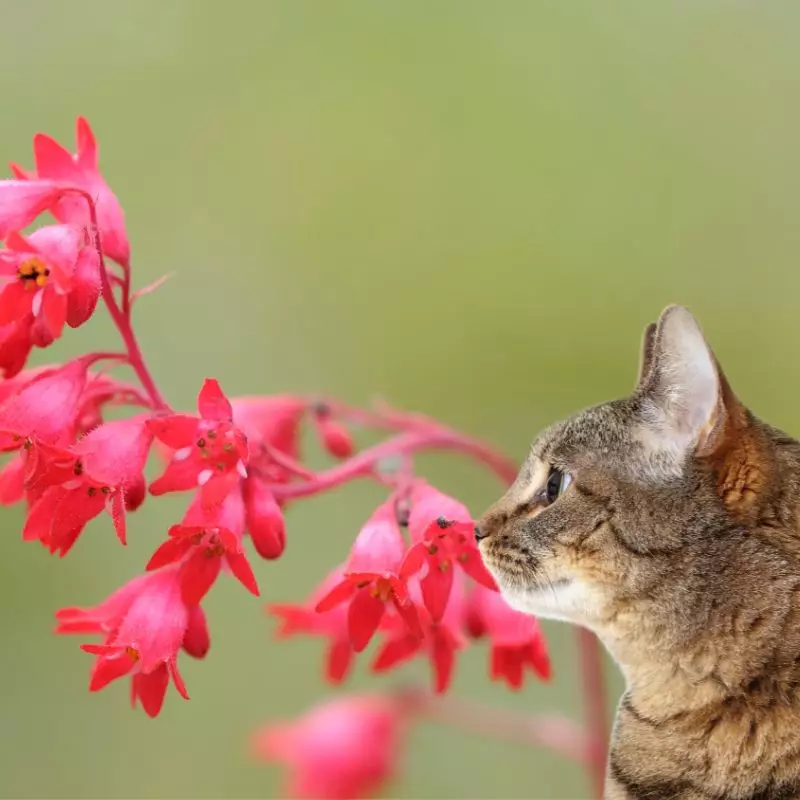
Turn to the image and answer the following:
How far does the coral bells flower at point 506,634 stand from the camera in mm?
1041

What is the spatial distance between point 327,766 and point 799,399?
4.47 feet

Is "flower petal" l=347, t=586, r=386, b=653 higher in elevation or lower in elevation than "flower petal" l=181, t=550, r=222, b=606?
lower

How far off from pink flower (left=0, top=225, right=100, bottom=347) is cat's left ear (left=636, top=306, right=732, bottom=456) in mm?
390

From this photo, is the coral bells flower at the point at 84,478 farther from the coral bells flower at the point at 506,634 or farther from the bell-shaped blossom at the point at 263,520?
the coral bells flower at the point at 506,634

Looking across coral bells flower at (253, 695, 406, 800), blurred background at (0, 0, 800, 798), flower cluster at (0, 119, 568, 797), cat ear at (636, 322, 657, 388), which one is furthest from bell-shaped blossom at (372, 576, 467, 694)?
blurred background at (0, 0, 800, 798)

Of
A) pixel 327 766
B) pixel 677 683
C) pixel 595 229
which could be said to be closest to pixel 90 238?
pixel 677 683

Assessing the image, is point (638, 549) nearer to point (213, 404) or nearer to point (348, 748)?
point (213, 404)

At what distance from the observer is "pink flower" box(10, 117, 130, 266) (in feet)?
2.90

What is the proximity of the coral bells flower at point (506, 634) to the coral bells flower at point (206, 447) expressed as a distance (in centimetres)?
29

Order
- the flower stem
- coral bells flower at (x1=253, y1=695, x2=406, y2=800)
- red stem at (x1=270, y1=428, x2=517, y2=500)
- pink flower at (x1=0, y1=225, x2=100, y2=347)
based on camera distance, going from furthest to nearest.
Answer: coral bells flower at (x1=253, y1=695, x2=406, y2=800) → the flower stem → red stem at (x1=270, y1=428, x2=517, y2=500) → pink flower at (x1=0, y1=225, x2=100, y2=347)

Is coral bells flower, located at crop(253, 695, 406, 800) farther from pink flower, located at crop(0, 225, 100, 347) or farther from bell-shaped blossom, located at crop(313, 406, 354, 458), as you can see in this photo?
pink flower, located at crop(0, 225, 100, 347)

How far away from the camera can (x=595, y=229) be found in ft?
9.08

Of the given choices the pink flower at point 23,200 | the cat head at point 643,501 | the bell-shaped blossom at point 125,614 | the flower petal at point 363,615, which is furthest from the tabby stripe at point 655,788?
the pink flower at point 23,200

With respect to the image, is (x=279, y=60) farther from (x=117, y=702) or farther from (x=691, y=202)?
(x=117, y=702)
